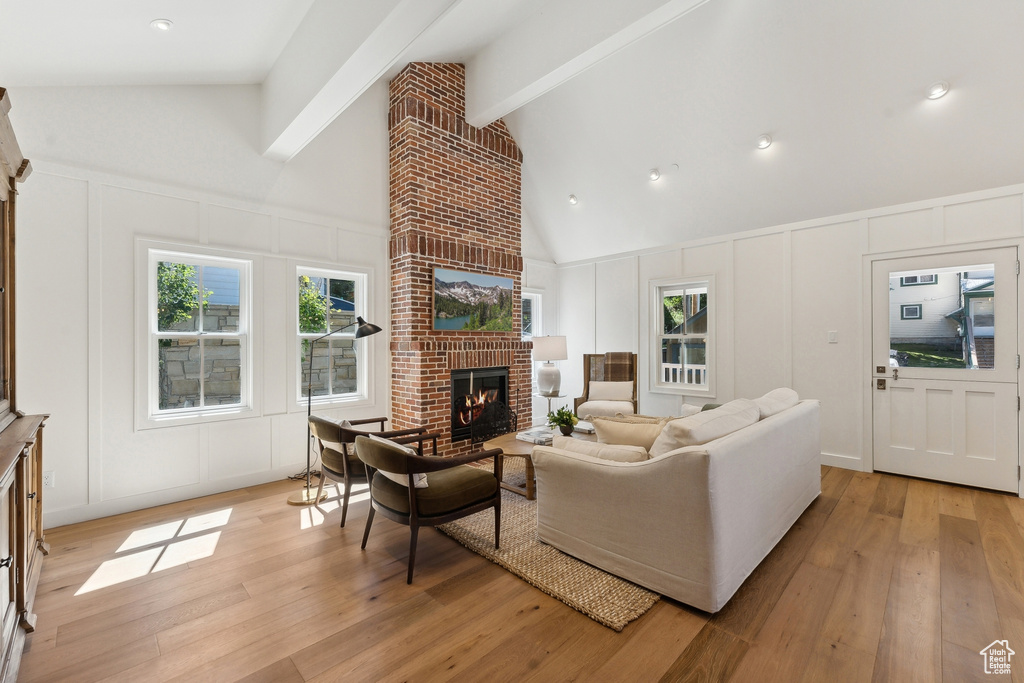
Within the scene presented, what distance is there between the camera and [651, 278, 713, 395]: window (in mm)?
5418

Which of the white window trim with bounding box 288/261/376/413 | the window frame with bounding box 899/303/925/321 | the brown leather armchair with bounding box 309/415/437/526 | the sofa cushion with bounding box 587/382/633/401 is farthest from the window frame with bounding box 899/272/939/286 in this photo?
the white window trim with bounding box 288/261/376/413

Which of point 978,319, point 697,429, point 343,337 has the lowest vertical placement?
point 697,429

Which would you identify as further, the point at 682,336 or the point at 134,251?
the point at 682,336

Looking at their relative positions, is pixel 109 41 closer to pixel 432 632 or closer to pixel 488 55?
pixel 488 55

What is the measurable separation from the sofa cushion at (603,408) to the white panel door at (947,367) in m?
2.36

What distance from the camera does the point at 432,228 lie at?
15.4ft

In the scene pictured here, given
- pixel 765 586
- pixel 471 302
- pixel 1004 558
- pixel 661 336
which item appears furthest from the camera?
pixel 661 336

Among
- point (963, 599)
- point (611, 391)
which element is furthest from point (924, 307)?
point (611, 391)

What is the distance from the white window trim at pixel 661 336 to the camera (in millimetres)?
5301

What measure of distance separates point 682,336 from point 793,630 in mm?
3999

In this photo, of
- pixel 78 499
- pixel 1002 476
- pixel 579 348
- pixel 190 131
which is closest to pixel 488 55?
pixel 190 131

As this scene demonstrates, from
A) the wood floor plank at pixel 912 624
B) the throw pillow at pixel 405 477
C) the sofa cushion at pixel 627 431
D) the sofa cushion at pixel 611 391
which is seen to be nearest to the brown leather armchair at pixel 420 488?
the throw pillow at pixel 405 477

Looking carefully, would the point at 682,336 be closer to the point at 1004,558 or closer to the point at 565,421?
the point at 565,421

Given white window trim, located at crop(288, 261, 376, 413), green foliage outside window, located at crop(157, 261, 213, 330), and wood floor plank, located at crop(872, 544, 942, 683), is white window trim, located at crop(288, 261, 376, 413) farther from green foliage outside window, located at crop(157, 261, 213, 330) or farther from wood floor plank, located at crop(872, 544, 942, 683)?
wood floor plank, located at crop(872, 544, 942, 683)
